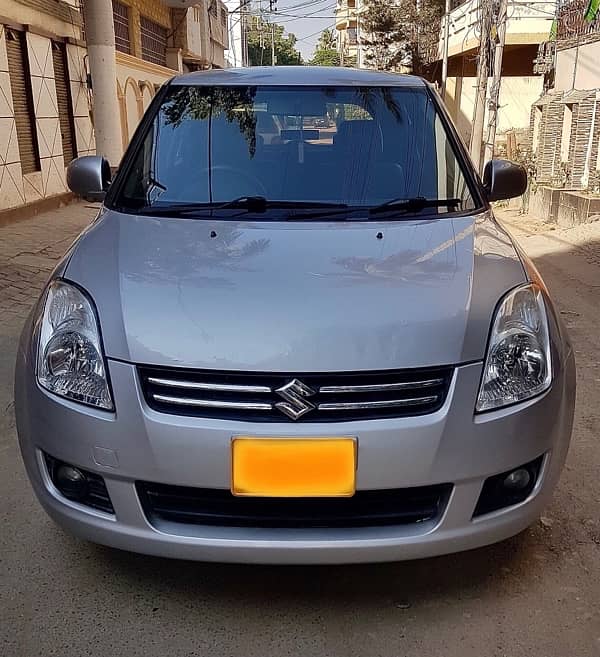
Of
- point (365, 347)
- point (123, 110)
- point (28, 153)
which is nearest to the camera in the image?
point (365, 347)

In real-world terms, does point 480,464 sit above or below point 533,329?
below

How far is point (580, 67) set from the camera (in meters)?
13.5

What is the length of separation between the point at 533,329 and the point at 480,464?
0.46 meters

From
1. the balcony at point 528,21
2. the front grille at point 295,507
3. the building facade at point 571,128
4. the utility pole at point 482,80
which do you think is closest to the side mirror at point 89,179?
the front grille at point 295,507

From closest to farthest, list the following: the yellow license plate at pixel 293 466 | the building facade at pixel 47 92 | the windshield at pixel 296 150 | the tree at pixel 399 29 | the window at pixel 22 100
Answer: the yellow license plate at pixel 293 466, the windshield at pixel 296 150, the building facade at pixel 47 92, the window at pixel 22 100, the tree at pixel 399 29

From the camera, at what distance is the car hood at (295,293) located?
1.87 meters

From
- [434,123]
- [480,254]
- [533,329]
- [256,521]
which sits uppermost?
[434,123]

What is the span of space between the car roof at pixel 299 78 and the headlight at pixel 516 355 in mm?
1531

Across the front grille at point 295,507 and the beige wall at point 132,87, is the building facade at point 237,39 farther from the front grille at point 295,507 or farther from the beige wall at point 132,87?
the front grille at point 295,507

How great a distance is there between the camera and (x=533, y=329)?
2.10 m

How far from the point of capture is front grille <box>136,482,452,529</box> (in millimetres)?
1919

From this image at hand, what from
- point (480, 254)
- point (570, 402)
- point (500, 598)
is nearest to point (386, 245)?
point (480, 254)

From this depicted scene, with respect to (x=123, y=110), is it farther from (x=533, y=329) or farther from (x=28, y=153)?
(x=533, y=329)

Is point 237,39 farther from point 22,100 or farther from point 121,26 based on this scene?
point 22,100
